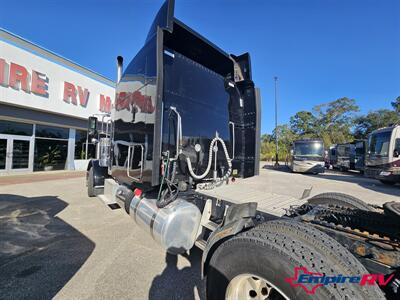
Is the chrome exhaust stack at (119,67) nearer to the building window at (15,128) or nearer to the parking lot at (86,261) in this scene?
the parking lot at (86,261)

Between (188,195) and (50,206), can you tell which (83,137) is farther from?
(188,195)

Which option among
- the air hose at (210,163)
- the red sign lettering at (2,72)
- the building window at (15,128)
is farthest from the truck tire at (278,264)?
the building window at (15,128)

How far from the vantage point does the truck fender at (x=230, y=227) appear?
5.91 ft

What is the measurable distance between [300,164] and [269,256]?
16637 mm

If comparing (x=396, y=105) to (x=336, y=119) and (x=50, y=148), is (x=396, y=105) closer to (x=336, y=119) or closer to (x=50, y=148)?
(x=336, y=119)

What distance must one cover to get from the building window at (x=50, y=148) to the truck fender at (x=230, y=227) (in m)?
15.1

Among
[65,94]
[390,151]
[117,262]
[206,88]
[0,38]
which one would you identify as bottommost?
[117,262]

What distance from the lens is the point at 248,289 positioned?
A: 1568mm

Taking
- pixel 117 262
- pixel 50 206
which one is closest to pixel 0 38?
pixel 50 206

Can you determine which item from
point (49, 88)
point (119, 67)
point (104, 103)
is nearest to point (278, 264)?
point (119, 67)

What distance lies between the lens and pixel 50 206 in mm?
5410

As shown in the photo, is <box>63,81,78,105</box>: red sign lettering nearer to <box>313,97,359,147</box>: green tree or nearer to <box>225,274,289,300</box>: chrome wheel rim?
<box>225,274,289,300</box>: chrome wheel rim

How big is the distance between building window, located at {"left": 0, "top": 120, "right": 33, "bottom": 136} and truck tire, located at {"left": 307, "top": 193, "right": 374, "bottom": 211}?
50.3 ft

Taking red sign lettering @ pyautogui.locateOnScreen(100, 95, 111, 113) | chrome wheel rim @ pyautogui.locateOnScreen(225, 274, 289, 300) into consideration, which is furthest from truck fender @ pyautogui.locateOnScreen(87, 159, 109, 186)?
red sign lettering @ pyautogui.locateOnScreen(100, 95, 111, 113)
